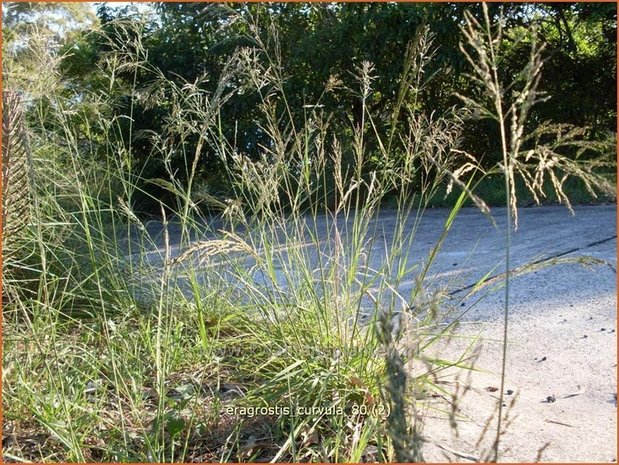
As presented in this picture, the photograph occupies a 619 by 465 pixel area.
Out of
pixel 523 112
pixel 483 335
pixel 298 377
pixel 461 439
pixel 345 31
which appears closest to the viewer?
pixel 523 112

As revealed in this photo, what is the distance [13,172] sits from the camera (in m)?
2.42

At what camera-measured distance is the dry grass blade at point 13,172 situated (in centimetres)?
193

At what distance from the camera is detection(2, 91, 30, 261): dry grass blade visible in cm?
193

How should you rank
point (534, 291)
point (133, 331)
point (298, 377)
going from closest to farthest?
point (298, 377), point (133, 331), point (534, 291)

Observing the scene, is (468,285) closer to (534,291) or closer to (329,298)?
(534,291)

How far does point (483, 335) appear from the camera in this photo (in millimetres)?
2887

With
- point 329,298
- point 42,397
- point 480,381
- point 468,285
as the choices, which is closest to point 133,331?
point 42,397

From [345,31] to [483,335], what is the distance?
21.9 feet

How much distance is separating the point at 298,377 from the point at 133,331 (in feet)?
2.86

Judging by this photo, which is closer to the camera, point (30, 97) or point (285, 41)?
point (30, 97)

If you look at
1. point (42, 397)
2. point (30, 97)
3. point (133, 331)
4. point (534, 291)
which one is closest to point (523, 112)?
point (42, 397)

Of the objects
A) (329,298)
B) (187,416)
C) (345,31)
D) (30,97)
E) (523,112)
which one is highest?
(345,31)

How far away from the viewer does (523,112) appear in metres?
1.27

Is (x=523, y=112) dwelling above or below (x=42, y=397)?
above
